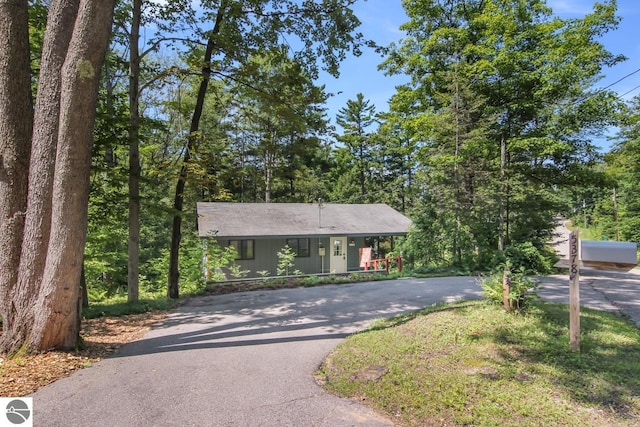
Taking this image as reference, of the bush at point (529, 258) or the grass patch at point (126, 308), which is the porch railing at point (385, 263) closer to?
the bush at point (529, 258)

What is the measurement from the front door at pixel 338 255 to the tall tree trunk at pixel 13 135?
1395cm

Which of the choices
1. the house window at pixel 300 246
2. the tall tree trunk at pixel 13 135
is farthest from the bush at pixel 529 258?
the tall tree trunk at pixel 13 135

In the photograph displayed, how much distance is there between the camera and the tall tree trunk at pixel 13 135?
169 inches

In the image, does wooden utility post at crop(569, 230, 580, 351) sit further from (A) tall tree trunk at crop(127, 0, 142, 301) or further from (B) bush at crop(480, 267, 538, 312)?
(A) tall tree trunk at crop(127, 0, 142, 301)

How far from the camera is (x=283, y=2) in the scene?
8.40 m

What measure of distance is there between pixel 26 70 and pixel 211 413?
4953 mm

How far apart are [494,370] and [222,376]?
2.98 metres

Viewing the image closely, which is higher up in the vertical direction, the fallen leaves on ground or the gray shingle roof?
the gray shingle roof

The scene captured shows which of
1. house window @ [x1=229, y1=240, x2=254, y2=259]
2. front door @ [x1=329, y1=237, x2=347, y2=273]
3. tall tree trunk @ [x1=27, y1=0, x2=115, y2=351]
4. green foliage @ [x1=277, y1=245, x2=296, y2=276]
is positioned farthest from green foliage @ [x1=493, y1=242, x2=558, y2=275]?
tall tree trunk @ [x1=27, y1=0, x2=115, y2=351]

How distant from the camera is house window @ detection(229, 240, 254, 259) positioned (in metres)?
15.6

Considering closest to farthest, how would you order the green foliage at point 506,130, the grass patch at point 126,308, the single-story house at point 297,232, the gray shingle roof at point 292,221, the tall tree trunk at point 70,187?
the tall tree trunk at point 70,187
the grass patch at point 126,308
the green foliage at point 506,130
the gray shingle roof at point 292,221
the single-story house at point 297,232

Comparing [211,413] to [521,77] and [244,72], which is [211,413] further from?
[521,77]

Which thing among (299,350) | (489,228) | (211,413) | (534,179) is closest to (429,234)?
(489,228)

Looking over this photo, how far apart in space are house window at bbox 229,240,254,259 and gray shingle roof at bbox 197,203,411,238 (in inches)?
33.4
